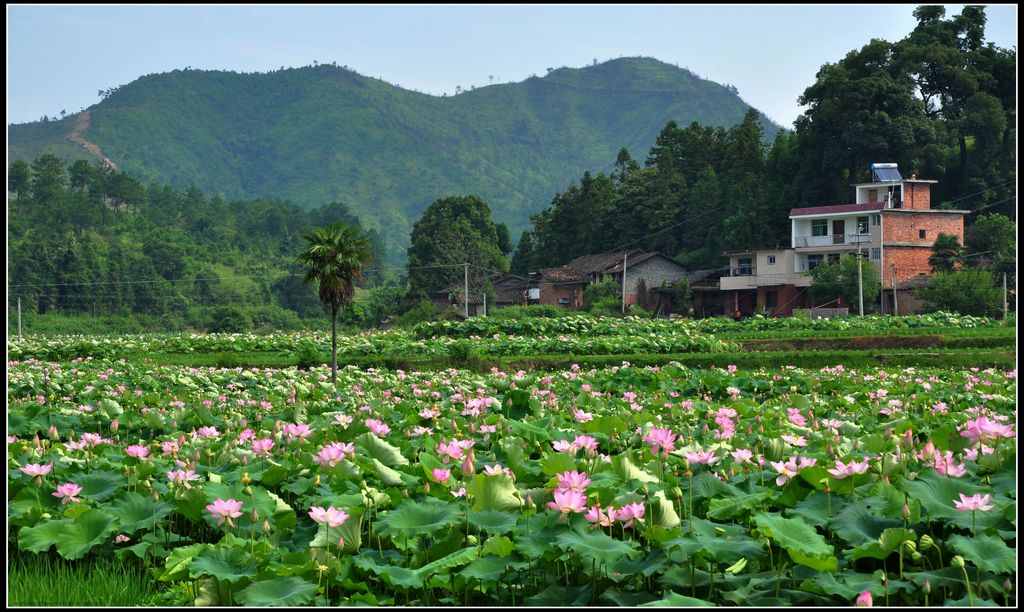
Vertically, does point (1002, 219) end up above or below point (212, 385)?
above

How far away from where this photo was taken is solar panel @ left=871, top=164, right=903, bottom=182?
153 feet

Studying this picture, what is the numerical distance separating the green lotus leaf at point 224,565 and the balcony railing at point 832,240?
45.2 metres

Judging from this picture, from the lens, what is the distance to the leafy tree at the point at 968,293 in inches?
1451

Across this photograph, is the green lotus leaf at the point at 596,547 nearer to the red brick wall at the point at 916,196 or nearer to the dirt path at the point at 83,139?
the red brick wall at the point at 916,196

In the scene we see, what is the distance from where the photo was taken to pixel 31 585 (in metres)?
3.97

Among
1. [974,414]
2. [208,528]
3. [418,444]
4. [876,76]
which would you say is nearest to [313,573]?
[208,528]

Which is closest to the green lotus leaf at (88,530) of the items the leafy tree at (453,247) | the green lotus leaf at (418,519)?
the green lotus leaf at (418,519)

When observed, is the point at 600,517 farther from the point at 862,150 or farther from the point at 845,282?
the point at 862,150

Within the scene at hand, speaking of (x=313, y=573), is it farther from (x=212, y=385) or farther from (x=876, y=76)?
(x=876, y=76)

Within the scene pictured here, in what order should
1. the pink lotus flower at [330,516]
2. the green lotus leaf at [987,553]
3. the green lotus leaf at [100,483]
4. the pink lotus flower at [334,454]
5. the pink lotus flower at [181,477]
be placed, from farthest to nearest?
the green lotus leaf at [100,483], the pink lotus flower at [334,454], the pink lotus flower at [181,477], the pink lotus flower at [330,516], the green lotus leaf at [987,553]

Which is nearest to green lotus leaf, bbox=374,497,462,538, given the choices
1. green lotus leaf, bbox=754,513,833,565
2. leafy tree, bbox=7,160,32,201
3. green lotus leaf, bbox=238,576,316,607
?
green lotus leaf, bbox=238,576,316,607

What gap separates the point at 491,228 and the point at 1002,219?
3097 centimetres

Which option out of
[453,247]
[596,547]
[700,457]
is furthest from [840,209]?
[596,547]

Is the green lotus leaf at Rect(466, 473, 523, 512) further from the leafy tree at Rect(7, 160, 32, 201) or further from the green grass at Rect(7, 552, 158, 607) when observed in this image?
the leafy tree at Rect(7, 160, 32, 201)
